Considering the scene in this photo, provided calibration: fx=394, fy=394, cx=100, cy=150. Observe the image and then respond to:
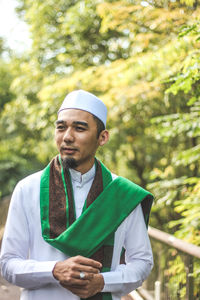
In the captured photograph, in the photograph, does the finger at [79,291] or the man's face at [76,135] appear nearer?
the finger at [79,291]

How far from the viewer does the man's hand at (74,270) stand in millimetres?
1784

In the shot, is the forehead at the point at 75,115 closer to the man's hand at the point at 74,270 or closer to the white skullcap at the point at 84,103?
the white skullcap at the point at 84,103

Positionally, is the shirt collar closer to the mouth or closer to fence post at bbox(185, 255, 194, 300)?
the mouth

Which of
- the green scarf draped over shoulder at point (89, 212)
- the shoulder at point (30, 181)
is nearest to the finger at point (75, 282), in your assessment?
the green scarf draped over shoulder at point (89, 212)

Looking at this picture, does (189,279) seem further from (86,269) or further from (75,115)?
(75,115)

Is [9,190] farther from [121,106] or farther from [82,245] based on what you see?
[82,245]

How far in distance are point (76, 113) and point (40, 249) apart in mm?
717

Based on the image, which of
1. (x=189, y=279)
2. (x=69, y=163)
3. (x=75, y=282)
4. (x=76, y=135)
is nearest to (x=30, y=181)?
(x=69, y=163)

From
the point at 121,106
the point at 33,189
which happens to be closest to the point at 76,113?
the point at 33,189

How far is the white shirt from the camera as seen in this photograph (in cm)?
189

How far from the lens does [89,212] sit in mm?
1979

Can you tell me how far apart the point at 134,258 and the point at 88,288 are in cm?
35

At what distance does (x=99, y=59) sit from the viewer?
10.5 metres

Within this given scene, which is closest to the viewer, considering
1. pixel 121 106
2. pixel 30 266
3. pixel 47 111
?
pixel 30 266
